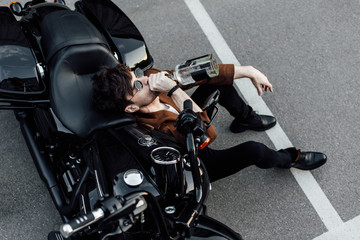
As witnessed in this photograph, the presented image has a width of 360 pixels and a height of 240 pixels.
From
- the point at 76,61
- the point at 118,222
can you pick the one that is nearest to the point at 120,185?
the point at 118,222

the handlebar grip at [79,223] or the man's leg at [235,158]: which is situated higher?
the handlebar grip at [79,223]

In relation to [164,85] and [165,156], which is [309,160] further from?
[165,156]

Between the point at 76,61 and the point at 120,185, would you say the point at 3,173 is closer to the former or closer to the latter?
the point at 76,61

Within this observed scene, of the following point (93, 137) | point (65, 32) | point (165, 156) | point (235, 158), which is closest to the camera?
point (165, 156)

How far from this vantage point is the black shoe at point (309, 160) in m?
3.01

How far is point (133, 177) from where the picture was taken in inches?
74.0

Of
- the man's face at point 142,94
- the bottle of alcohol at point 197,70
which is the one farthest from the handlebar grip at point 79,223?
the bottle of alcohol at point 197,70

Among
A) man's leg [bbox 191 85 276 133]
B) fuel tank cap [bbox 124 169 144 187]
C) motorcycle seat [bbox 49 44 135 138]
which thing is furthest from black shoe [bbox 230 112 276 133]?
fuel tank cap [bbox 124 169 144 187]

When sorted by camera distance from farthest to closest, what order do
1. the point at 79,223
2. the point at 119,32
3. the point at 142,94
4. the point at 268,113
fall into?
1. the point at 268,113
2. the point at 119,32
3. the point at 142,94
4. the point at 79,223

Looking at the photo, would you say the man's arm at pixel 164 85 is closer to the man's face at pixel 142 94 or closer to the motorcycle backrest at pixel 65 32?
the man's face at pixel 142 94

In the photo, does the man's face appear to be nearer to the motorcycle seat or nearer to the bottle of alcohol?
the motorcycle seat

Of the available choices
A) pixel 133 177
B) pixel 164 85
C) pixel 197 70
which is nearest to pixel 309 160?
pixel 197 70

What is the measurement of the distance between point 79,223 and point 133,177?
54 cm

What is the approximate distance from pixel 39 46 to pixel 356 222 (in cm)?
269
